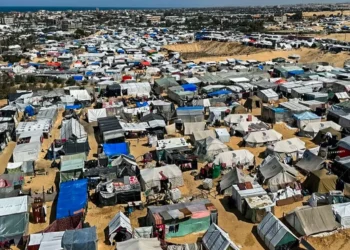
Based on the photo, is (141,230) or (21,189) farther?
(21,189)

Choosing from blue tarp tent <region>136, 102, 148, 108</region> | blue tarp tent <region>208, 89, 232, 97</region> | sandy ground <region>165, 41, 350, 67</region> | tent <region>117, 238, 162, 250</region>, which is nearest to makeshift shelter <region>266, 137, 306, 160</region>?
tent <region>117, 238, 162, 250</region>

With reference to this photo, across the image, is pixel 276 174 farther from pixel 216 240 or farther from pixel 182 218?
pixel 216 240

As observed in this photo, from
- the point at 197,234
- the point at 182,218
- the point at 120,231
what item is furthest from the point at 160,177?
the point at 120,231

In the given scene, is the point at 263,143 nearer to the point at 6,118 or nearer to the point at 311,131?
the point at 311,131

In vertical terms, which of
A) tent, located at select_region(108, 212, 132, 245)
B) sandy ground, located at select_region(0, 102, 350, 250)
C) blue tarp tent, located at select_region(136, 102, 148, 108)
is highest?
blue tarp tent, located at select_region(136, 102, 148, 108)

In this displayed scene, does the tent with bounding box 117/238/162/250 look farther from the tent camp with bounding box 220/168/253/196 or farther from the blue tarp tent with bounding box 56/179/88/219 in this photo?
the tent camp with bounding box 220/168/253/196

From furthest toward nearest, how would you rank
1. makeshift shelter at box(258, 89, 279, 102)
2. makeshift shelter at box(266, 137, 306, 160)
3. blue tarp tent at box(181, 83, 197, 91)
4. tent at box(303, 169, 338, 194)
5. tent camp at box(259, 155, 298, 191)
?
blue tarp tent at box(181, 83, 197, 91) → makeshift shelter at box(258, 89, 279, 102) → makeshift shelter at box(266, 137, 306, 160) → tent camp at box(259, 155, 298, 191) → tent at box(303, 169, 338, 194)

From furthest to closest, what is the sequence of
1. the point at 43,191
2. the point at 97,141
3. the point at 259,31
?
the point at 259,31, the point at 97,141, the point at 43,191

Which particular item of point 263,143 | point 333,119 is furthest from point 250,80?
point 263,143
